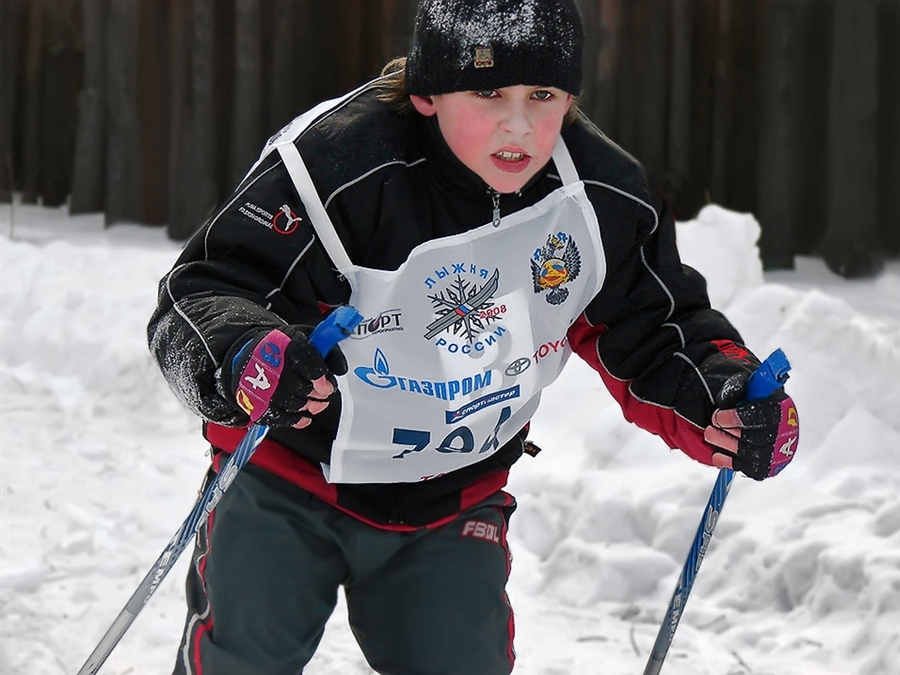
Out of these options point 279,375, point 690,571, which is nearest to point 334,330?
point 279,375

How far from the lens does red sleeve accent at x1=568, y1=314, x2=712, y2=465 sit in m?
2.66

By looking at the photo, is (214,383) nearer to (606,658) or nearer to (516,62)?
(516,62)

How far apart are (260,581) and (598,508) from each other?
2.01 m

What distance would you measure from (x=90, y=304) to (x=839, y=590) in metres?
3.54

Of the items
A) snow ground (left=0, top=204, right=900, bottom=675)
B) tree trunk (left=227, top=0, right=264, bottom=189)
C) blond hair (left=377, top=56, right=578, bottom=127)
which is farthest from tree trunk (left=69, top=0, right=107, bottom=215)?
blond hair (left=377, top=56, right=578, bottom=127)

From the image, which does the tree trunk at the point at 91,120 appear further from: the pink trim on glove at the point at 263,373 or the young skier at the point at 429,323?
the pink trim on glove at the point at 263,373

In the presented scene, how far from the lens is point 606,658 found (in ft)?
12.1

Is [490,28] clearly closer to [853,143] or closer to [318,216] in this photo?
[318,216]

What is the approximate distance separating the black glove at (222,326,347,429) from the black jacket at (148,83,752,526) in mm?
46

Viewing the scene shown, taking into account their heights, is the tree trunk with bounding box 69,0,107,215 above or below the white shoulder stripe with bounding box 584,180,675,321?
below

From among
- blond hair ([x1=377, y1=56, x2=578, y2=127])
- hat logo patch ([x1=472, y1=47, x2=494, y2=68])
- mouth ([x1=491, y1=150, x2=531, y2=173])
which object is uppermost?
hat logo patch ([x1=472, y1=47, x2=494, y2=68])

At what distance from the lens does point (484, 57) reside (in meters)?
Result: 2.41

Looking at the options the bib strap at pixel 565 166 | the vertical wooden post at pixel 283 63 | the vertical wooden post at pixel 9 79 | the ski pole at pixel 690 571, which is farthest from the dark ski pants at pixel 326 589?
the vertical wooden post at pixel 9 79

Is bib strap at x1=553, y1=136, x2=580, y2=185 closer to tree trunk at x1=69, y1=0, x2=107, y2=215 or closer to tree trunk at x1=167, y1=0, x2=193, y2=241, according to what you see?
tree trunk at x1=167, y1=0, x2=193, y2=241
